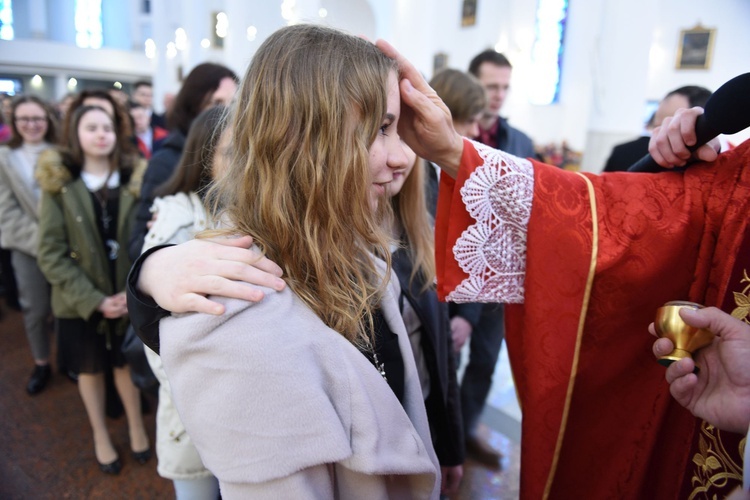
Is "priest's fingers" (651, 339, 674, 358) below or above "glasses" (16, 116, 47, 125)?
below

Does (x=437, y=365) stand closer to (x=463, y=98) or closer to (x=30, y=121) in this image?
(x=463, y=98)

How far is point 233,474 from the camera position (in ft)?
2.44

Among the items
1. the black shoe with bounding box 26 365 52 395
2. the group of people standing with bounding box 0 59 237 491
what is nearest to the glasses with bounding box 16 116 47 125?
the group of people standing with bounding box 0 59 237 491

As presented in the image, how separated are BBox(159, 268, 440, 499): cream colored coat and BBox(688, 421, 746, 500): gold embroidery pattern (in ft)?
2.13

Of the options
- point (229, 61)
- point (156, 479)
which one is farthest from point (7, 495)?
point (229, 61)

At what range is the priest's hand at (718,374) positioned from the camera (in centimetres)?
79

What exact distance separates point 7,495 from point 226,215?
87.3 inches

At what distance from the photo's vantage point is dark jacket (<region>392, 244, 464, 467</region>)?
1.44 m

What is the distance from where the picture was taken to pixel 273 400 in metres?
0.75

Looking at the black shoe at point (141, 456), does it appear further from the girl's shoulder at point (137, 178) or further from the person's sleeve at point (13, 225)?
the person's sleeve at point (13, 225)

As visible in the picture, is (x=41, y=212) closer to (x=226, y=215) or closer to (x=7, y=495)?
(x=7, y=495)

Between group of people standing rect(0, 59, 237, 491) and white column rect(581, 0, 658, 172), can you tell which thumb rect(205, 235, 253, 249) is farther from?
white column rect(581, 0, 658, 172)

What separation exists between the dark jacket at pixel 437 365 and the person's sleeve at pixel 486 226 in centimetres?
21

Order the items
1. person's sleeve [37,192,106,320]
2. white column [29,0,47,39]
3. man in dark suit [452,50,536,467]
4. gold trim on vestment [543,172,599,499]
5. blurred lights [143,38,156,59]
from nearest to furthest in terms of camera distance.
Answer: gold trim on vestment [543,172,599,499], person's sleeve [37,192,106,320], man in dark suit [452,50,536,467], white column [29,0,47,39], blurred lights [143,38,156,59]
